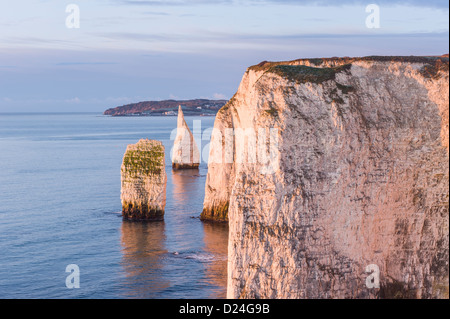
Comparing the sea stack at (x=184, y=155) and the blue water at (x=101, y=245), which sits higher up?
the sea stack at (x=184, y=155)

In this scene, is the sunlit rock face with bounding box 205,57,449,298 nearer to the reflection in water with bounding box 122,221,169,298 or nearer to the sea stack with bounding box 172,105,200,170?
the reflection in water with bounding box 122,221,169,298

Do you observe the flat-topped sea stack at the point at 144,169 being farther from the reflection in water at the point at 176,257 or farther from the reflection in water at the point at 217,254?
the reflection in water at the point at 217,254

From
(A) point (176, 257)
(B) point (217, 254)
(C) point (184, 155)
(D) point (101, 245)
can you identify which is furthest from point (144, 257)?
(C) point (184, 155)

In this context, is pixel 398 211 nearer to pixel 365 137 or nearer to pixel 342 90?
pixel 365 137

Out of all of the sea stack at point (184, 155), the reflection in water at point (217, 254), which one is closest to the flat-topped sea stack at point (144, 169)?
the reflection in water at point (217, 254)

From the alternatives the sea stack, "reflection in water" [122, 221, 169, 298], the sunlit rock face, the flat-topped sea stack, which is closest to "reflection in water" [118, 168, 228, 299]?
"reflection in water" [122, 221, 169, 298]

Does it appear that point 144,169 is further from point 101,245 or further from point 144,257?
point 144,257

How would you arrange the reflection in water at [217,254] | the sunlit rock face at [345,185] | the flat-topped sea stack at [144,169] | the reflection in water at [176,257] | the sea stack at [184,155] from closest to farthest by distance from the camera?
the sunlit rock face at [345,185], the reflection in water at [176,257], the reflection in water at [217,254], the flat-topped sea stack at [144,169], the sea stack at [184,155]
